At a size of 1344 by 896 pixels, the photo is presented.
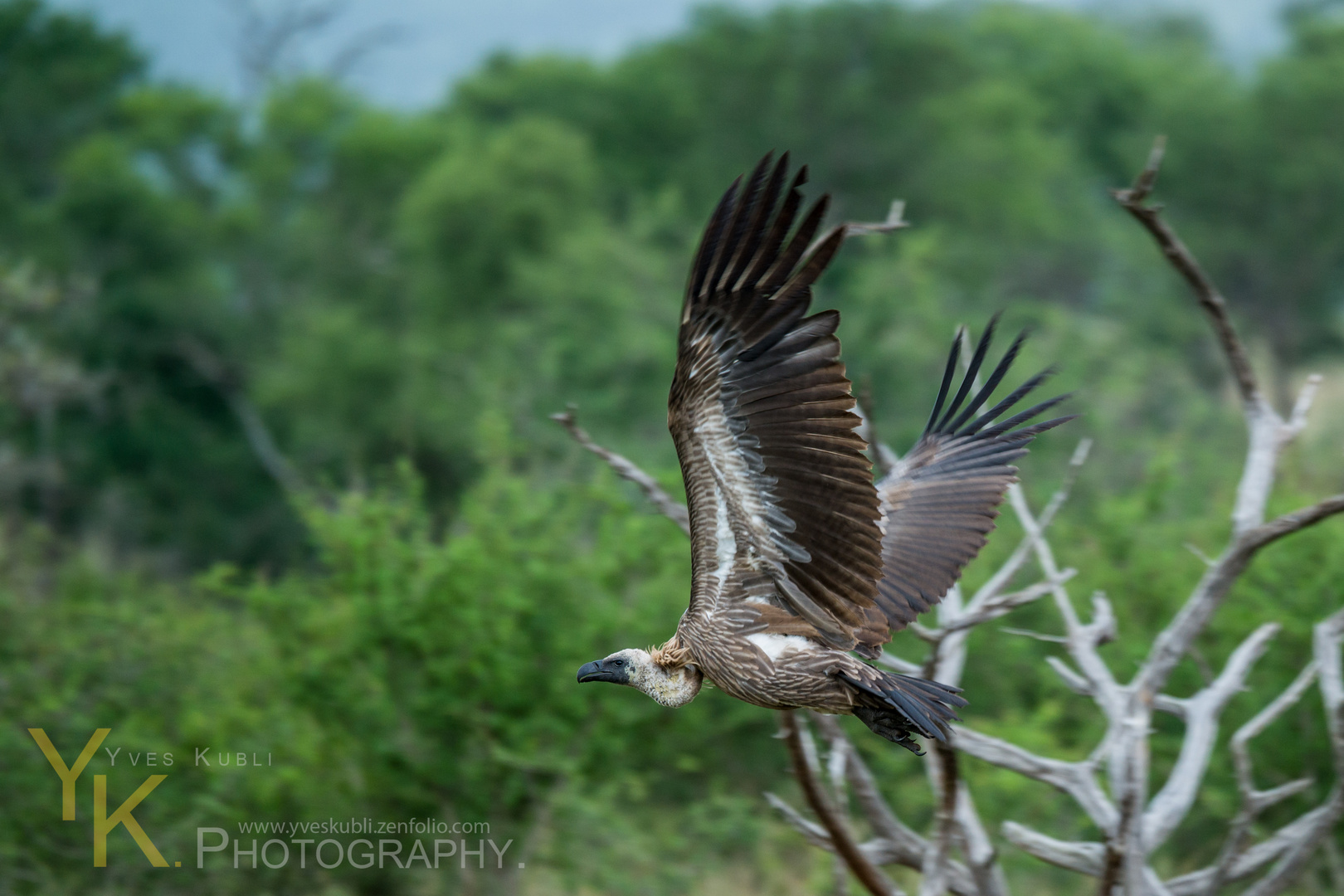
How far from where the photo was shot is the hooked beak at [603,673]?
4391mm

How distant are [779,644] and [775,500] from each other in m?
0.48

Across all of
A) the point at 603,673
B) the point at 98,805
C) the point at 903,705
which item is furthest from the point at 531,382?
the point at 903,705

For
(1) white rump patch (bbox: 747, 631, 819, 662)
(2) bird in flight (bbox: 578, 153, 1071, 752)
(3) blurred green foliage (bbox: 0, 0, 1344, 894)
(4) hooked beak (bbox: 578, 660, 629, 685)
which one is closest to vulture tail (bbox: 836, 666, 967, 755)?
(2) bird in flight (bbox: 578, 153, 1071, 752)

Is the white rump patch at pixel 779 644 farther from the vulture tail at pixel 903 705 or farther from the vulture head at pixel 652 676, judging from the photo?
the vulture head at pixel 652 676

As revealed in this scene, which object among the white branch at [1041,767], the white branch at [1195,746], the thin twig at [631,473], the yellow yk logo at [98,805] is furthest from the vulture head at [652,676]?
the yellow yk logo at [98,805]

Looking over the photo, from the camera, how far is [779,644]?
427 cm

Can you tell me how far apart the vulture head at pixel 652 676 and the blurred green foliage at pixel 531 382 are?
7.39ft

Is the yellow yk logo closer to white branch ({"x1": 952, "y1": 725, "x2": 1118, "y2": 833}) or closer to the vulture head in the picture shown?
the vulture head

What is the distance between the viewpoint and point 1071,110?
3067cm

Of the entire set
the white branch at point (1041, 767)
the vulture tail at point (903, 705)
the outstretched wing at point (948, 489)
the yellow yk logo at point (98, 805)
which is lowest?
the yellow yk logo at point (98, 805)

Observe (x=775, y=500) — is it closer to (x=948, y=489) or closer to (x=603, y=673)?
(x=603, y=673)

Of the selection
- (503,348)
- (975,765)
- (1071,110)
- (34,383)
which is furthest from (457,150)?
(975,765)

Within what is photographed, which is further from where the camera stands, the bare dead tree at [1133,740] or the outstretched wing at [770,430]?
the bare dead tree at [1133,740]

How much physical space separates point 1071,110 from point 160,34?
19780 millimetres
